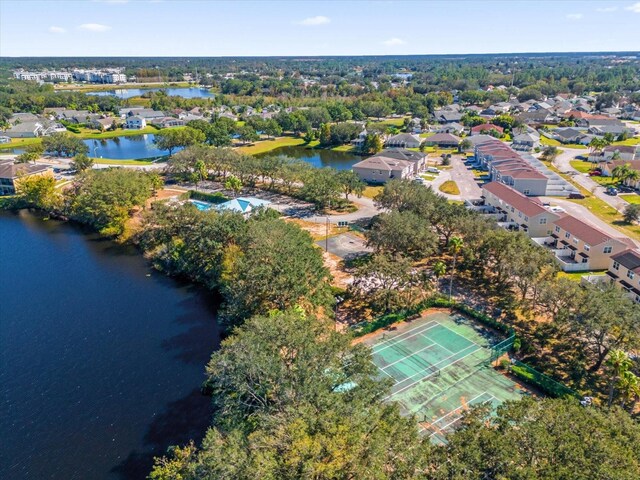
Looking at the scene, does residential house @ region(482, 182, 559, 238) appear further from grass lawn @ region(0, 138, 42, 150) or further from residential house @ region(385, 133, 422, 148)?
grass lawn @ region(0, 138, 42, 150)

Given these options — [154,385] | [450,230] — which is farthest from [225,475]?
[450,230]

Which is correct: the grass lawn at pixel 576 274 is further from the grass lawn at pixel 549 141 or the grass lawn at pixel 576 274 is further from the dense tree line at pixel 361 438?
the grass lawn at pixel 549 141

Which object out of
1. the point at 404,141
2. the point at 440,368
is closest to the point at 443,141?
the point at 404,141

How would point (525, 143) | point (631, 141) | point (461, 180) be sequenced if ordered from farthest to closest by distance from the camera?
1. point (631, 141)
2. point (525, 143)
3. point (461, 180)

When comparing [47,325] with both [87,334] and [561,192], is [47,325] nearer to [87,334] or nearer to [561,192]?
[87,334]

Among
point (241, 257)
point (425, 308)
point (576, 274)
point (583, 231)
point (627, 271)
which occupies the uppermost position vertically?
point (241, 257)

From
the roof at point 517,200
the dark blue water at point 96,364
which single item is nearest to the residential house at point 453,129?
the roof at point 517,200

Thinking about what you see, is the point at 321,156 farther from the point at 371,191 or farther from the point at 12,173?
the point at 12,173
